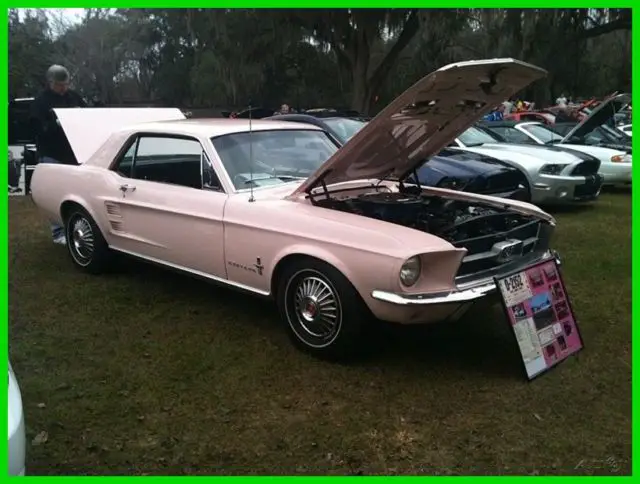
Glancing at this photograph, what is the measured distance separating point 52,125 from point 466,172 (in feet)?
15.6

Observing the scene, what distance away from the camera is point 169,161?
5.02 m

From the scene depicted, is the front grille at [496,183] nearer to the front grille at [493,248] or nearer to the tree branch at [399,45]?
the front grille at [493,248]

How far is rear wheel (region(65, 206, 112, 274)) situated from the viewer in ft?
18.3

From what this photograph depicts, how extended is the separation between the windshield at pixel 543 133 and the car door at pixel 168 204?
8807 mm

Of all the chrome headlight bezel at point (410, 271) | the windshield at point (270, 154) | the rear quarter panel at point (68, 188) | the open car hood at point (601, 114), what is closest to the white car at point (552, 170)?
the open car hood at point (601, 114)

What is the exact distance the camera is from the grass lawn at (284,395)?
118 inches

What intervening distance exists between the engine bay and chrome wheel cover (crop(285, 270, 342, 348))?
0.57m

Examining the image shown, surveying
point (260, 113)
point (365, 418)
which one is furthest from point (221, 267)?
point (260, 113)

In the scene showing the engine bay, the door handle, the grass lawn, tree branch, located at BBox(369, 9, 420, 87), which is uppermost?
tree branch, located at BBox(369, 9, 420, 87)

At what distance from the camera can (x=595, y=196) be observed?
30.7ft

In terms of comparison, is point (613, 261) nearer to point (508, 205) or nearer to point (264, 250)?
point (508, 205)

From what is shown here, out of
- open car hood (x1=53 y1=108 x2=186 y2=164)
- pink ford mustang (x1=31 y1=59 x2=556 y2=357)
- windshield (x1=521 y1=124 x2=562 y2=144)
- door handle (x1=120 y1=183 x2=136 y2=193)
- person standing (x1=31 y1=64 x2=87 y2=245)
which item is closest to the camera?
pink ford mustang (x1=31 y1=59 x2=556 y2=357)

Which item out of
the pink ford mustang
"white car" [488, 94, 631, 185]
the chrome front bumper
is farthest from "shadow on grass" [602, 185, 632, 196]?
the chrome front bumper

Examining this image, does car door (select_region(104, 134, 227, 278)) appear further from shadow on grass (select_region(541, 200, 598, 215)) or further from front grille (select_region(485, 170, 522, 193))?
shadow on grass (select_region(541, 200, 598, 215))
